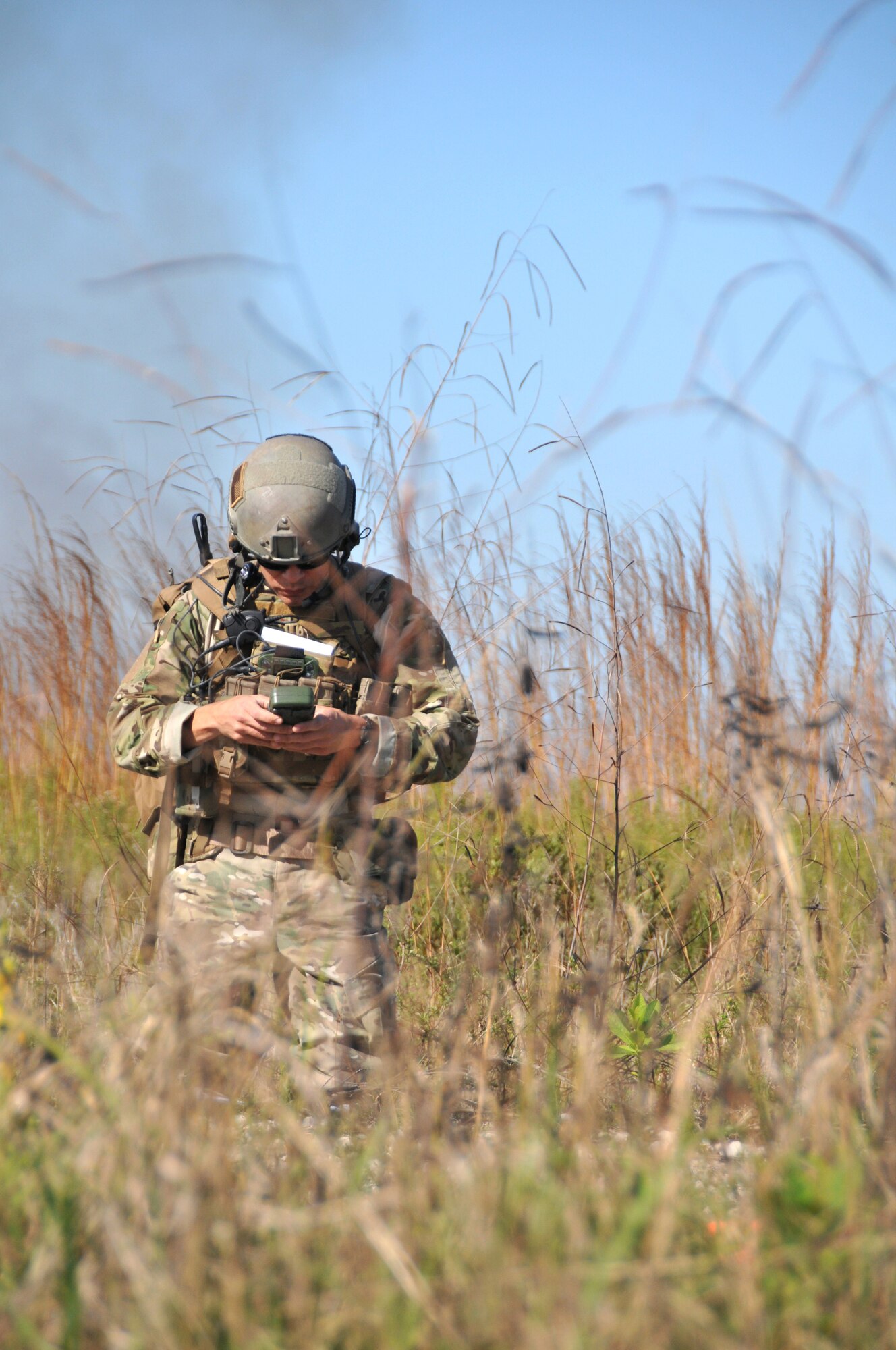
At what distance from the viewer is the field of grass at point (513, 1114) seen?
1.19m

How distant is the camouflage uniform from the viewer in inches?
112

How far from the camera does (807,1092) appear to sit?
1443 mm

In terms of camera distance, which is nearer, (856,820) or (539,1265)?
(539,1265)

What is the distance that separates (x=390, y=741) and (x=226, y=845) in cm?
53

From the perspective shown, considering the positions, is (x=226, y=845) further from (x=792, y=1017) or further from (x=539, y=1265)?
(x=539, y=1265)

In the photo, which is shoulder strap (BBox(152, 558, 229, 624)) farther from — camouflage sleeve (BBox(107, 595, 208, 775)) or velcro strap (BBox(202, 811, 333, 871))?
velcro strap (BBox(202, 811, 333, 871))

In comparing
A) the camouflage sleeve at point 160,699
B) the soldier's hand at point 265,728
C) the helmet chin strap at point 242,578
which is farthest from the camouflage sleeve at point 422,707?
the camouflage sleeve at point 160,699

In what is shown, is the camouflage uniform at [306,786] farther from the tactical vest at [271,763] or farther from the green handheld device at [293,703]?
the green handheld device at [293,703]

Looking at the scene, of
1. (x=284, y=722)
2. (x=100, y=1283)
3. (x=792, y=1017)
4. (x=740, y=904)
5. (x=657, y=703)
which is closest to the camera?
(x=100, y=1283)

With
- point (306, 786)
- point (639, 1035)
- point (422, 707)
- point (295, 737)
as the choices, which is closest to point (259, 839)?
point (306, 786)

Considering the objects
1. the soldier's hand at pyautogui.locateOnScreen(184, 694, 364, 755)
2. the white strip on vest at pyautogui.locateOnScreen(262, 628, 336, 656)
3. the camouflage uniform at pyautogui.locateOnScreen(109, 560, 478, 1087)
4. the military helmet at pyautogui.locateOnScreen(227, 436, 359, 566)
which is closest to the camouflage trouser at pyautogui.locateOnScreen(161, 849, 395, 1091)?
the camouflage uniform at pyautogui.locateOnScreen(109, 560, 478, 1087)

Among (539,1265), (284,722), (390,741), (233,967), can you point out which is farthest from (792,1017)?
(539,1265)

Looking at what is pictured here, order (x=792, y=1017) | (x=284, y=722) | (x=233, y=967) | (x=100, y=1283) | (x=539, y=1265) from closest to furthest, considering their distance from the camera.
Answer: (x=539, y=1265) → (x=100, y=1283) → (x=233, y=967) → (x=284, y=722) → (x=792, y=1017)

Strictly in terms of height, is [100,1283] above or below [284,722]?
below
